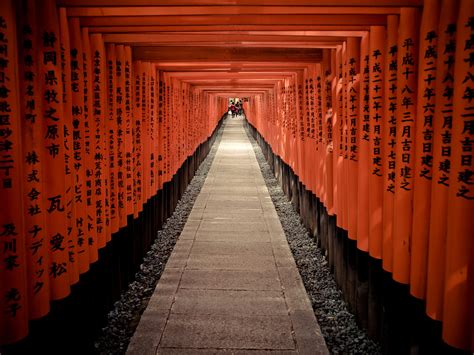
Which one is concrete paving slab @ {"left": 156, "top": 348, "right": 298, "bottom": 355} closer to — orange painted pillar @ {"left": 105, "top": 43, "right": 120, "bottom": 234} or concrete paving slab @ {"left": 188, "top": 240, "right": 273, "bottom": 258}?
orange painted pillar @ {"left": 105, "top": 43, "right": 120, "bottom": 234}

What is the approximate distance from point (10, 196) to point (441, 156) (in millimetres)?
3115

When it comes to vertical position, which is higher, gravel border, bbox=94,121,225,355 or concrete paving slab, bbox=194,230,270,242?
concrete paving slab, bbox=194,230,270,242

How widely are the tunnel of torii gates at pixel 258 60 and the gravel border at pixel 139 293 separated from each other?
3.34ft

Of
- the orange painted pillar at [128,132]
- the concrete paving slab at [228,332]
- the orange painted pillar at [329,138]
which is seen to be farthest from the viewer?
the orange painted pillar at [329,138]

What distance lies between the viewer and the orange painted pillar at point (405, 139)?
4.12 m

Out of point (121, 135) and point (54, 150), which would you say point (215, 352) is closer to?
point (54, 150)

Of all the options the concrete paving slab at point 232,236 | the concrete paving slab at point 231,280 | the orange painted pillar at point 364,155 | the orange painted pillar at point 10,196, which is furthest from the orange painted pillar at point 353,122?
the concrete paving slab at point 232,236

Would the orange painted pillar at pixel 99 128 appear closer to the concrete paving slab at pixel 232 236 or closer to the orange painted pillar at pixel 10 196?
the orange painted pillar at pixel 10 196

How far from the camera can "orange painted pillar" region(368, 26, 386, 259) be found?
4816 millimetres

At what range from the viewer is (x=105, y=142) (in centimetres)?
591

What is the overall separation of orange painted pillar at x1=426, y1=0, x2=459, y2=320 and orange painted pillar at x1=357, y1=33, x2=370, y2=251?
5.18 ft

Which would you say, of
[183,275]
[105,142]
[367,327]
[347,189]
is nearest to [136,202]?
[183,275]

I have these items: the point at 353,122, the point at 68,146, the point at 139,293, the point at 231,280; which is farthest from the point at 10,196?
the point at 231,280

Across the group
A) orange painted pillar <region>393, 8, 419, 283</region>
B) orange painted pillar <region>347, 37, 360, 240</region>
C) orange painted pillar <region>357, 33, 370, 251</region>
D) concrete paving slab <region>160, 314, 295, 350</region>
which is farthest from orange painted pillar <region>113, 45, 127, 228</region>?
orange painted pillar <region>393, 8, 419, 283</region>
